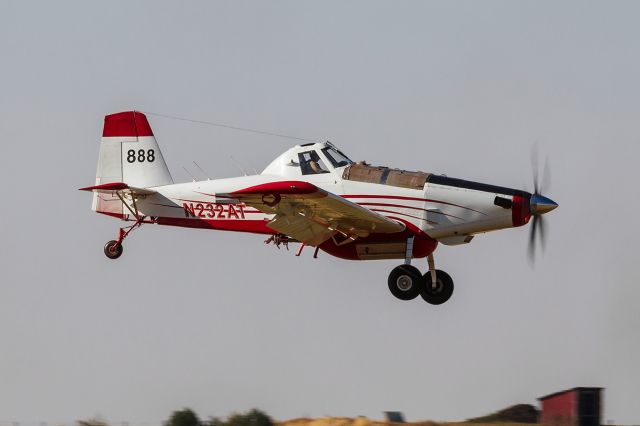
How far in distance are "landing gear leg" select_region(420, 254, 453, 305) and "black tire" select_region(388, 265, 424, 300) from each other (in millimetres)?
224

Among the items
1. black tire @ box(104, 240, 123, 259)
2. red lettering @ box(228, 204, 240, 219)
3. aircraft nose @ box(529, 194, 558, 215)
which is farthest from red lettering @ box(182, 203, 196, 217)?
aircraft nose @ box(529, 194, 558, 215)

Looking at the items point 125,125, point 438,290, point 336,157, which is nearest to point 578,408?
point 438,290

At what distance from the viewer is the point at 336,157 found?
23.5 metres

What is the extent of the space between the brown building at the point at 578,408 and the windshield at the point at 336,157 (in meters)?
8.72

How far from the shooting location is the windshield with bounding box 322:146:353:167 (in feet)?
76.8

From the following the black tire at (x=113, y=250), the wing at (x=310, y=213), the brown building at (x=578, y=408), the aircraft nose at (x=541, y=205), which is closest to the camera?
the wing at (x=310, y=213)

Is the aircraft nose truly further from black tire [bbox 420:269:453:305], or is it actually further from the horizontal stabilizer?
the horizontal stabilizer

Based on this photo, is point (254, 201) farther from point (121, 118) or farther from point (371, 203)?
point (121, 118)

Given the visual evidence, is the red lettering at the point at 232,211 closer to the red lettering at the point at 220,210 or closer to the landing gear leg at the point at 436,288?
the red lettering at the point at 220,210

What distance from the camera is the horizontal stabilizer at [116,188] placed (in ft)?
77.1

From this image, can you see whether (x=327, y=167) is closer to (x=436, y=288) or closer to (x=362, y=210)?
(x=362, y=210)

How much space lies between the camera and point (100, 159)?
25656mm

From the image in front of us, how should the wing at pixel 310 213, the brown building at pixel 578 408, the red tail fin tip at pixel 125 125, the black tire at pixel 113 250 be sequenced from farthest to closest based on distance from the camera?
the brown building at pixel 578 408 → the red tail fin tip at pixel 125 125 → the black tire at pixel 113 250 → the wing at pixel 310 213

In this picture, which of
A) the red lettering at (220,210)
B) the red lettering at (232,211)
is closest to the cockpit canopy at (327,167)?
the red lettering at (232,211)
